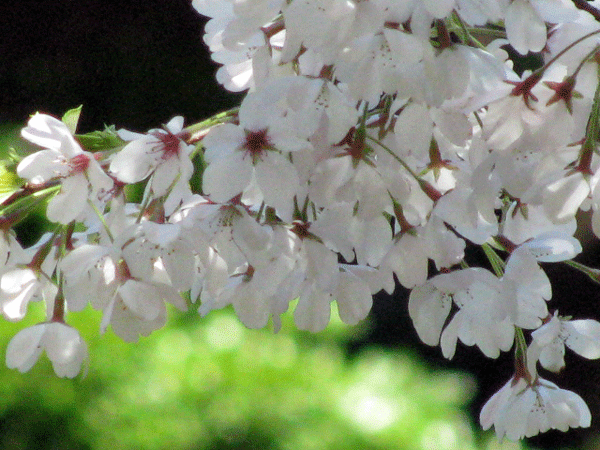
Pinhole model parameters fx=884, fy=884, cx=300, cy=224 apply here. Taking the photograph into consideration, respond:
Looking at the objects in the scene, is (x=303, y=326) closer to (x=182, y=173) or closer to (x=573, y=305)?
(x=182, y=173)

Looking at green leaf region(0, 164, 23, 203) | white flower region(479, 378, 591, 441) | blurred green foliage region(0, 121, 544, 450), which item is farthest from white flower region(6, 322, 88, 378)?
blurred green foliage region(0, 121, 544, 450)

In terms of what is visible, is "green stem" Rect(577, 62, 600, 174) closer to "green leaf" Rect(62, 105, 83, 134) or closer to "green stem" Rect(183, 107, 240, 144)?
"green stem" Rect(183, 107, 240, 144)

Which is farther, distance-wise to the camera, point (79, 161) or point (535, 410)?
point (535, 410)

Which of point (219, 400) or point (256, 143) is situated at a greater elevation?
point (256, 143)

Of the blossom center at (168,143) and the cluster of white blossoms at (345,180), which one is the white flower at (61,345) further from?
the blossom center at (168,143)

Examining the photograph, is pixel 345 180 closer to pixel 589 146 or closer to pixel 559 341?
pixel 589 146

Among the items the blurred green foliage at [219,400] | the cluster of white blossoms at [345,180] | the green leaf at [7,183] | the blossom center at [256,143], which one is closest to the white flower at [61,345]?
the cluster of white blossoms at [345,180]

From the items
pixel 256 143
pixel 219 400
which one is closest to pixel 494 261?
pixel 256 143
